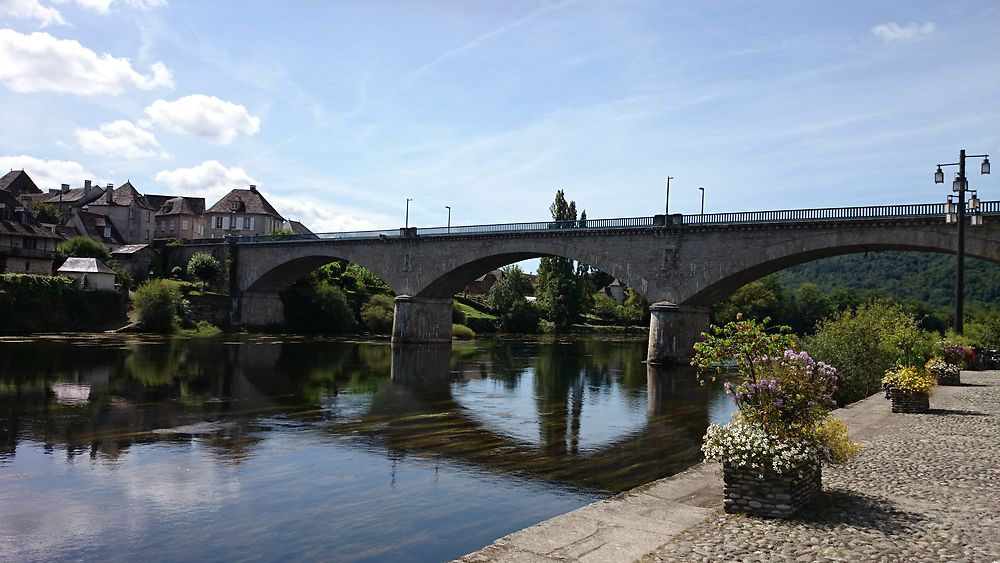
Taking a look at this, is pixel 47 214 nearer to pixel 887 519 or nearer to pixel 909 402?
pixel 909 402

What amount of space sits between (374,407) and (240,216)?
7360 centimetres

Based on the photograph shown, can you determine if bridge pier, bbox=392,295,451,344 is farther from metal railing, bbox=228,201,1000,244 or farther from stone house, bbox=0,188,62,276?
stone house, bbox=0,188,62,276

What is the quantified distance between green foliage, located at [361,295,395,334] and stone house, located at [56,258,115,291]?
23.4 m

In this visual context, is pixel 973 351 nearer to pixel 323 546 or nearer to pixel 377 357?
pixel 377 357

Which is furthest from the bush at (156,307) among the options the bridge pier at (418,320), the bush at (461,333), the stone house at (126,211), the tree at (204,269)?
the stone house at (126,211)

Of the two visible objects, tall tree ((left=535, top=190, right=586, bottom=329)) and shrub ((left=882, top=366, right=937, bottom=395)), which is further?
tall tree ((left=535, top=190, right=586, bottom=329))

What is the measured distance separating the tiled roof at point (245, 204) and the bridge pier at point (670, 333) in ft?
202

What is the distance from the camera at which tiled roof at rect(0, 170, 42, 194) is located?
292ft

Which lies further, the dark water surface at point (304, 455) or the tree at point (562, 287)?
the tree at point (562, 287)

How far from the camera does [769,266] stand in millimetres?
43500

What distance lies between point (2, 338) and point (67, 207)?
1802 inches

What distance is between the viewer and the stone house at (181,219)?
91.6m

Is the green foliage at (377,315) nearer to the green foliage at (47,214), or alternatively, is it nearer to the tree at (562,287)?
the tree at (562,287)

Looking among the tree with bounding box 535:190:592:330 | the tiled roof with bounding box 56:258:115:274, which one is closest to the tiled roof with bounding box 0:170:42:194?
the tiled roof with bounding box 56:258:115:274
